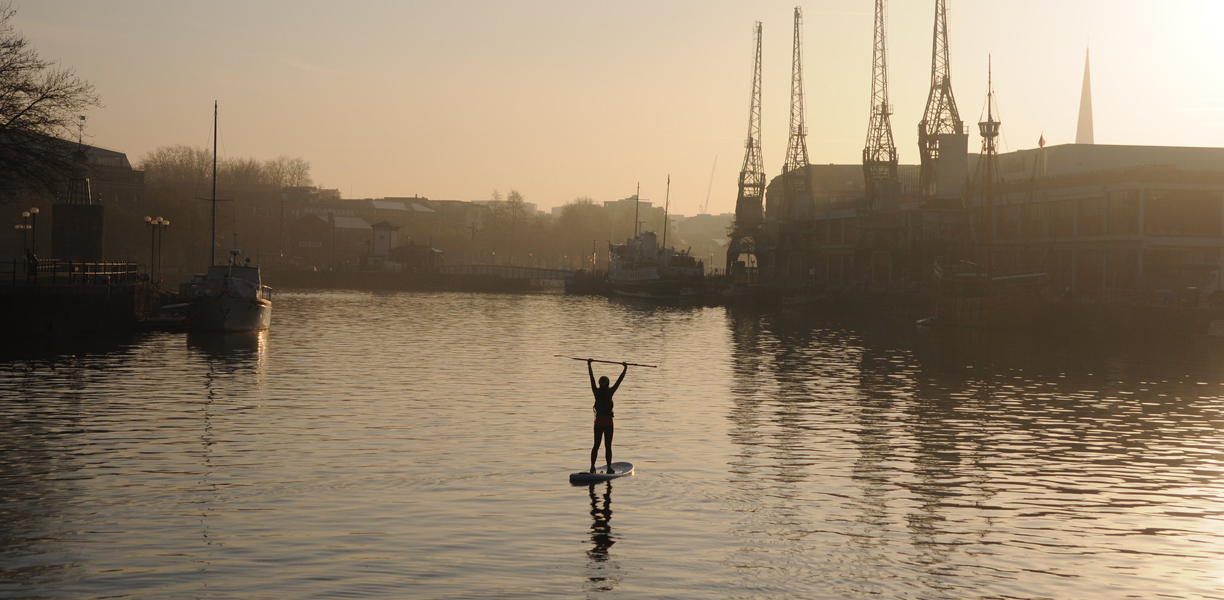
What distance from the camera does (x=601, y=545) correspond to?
17.6 m

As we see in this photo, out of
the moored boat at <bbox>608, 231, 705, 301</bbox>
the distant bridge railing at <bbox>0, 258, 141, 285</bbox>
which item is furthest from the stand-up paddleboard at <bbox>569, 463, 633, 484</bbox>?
the moored boat at <bbox>608, 231, 705, 301</bbox>

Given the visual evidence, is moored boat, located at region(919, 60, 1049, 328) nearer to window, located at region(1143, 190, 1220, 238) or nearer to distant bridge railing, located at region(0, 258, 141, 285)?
window, located at region(1143, 190, 1220, 238)

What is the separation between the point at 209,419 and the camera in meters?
31.5

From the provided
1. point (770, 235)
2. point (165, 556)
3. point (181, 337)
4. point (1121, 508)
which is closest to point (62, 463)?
point (165, 556)

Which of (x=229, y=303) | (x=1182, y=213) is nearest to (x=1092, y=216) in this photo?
(x=1182, y=213)

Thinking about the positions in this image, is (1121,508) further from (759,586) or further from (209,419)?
(209,419)

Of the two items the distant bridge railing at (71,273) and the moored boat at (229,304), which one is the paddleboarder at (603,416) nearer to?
the distant bridge railing at (71,273)

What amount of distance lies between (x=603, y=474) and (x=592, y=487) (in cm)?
55

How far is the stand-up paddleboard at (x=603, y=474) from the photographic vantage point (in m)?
22.4

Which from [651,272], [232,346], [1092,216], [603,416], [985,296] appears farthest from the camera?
[651,272]

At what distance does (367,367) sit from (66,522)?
30.8 metres

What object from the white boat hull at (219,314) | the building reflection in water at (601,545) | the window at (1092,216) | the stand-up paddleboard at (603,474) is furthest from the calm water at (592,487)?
the window at (1092,216)

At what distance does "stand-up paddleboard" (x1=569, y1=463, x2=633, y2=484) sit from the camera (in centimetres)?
2245

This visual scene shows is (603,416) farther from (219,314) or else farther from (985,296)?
(985,296)
